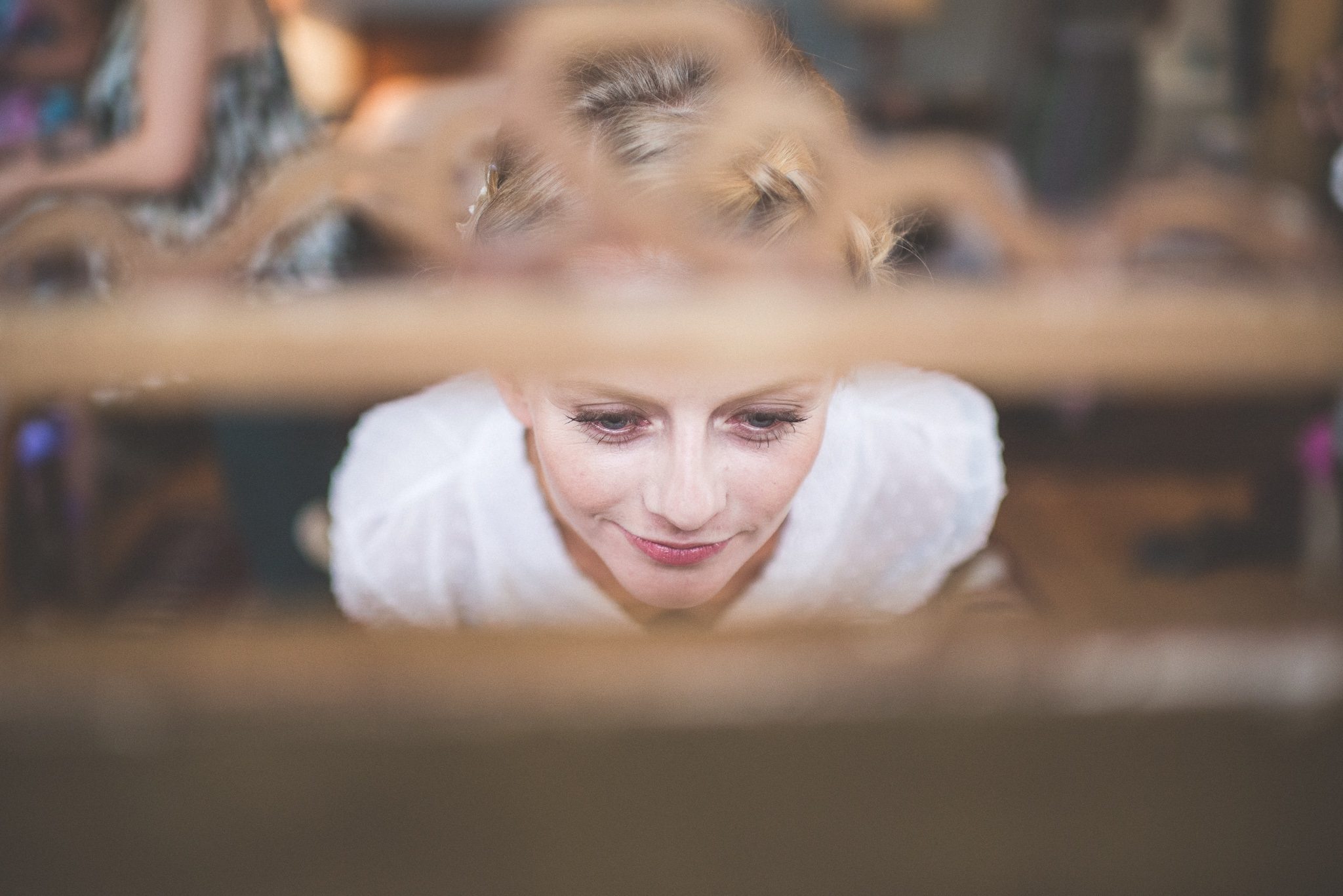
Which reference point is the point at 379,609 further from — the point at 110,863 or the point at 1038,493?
the point at 1038,493

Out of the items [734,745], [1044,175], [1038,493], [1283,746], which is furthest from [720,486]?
[1044,175]

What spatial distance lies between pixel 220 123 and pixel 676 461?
987 millimetres

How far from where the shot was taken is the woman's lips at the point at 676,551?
0.85 meters

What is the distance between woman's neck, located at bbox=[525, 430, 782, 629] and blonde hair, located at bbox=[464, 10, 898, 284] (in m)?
0.29

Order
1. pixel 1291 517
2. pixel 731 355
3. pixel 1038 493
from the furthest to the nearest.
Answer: pixel 1038 493, pixel 1291 517, pixel 731 355

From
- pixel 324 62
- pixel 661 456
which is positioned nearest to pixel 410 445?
pixel 661 456

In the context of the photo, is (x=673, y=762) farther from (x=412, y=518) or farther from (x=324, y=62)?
(x=324, y=62)

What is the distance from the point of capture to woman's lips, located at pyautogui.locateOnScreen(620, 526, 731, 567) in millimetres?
849

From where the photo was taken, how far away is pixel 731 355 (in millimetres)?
434

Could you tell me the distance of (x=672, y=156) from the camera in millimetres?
785

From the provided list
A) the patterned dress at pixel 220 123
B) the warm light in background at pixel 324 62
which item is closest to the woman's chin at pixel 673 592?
the patterned dress at pixel 220 123

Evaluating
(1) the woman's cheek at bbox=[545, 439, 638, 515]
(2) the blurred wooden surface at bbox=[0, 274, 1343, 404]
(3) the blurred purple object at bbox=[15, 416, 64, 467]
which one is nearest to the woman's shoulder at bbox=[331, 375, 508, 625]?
(1) the woman's cheek at bbox=[545, 439, 638, 515]

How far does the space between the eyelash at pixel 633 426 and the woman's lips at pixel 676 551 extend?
0.35ft

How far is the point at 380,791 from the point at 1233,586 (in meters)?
A: 0.48
